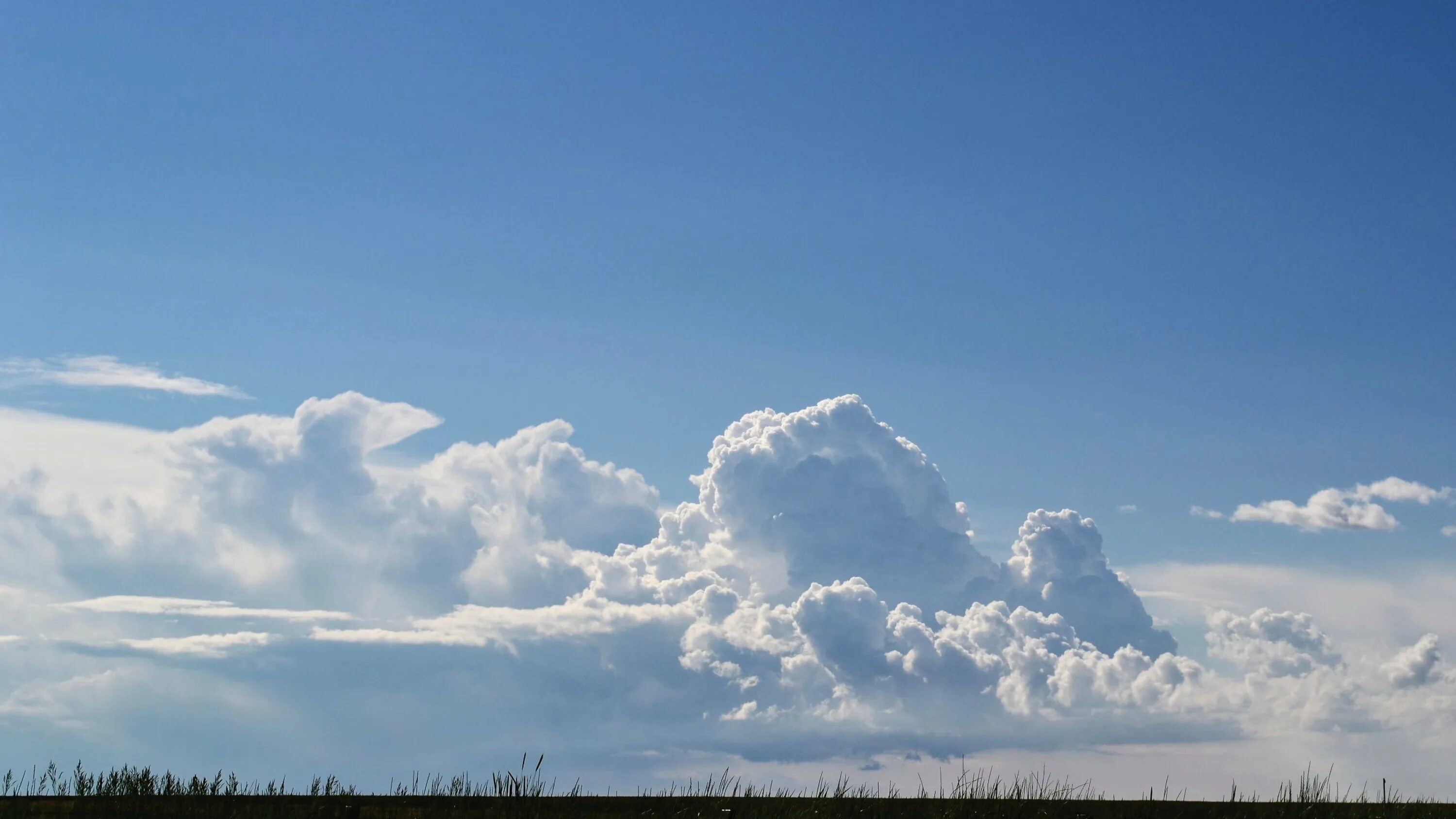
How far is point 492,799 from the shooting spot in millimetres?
33031

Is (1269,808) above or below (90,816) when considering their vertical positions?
above

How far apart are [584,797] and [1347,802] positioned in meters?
23.6

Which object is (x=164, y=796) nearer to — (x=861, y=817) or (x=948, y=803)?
(x=861, y=817)

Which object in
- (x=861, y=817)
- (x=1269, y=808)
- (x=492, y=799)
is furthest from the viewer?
(x=1269, y=808)

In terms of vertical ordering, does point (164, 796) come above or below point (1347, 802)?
below

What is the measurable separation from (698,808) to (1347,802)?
20429 mm

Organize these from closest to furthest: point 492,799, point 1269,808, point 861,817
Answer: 1. point 492,799
2. point 861,817
3. point 1269,808

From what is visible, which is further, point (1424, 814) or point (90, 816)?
point (1424, 814)

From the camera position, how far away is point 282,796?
34.2 metres

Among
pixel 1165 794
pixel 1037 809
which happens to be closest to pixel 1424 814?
pixel 1165 794

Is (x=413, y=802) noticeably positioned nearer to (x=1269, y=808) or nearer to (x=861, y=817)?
(x=861, y=817)

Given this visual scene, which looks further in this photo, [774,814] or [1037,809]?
[1037,809]

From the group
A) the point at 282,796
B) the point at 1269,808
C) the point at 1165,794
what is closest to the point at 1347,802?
the point at 1269,808

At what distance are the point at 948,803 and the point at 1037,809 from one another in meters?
2.65
